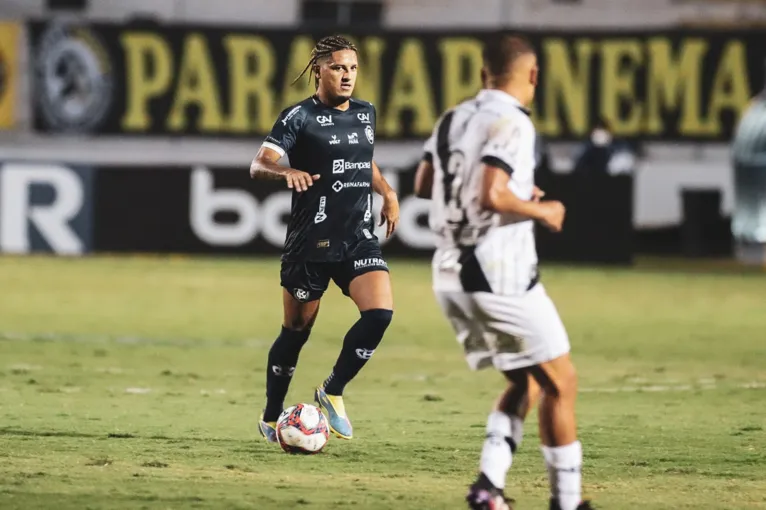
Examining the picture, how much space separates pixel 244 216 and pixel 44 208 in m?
2.85

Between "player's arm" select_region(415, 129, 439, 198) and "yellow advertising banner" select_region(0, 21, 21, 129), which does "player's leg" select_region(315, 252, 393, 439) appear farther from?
"yellow advertising banner" select_region(0, 21, 21, 129)

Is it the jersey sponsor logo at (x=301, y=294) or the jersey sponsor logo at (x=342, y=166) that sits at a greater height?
the jersey sponsor logo at (x=342, y=166)

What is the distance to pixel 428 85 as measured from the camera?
2938cm

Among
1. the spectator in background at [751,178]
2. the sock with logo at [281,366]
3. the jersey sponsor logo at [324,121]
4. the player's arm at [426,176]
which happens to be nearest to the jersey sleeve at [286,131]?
the jersey sponsor logo at [324,121]

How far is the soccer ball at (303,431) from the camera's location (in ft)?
28.5

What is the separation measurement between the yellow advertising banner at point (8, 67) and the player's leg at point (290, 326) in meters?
22.2

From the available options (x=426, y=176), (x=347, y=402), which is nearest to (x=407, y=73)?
(x=347, y=402)

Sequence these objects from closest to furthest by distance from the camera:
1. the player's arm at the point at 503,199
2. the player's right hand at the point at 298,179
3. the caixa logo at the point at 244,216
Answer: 1. the player's arm at the point at 503,199
2. the player's right hand at the point at 298,179
3. the caixa logo at the point at 244,216

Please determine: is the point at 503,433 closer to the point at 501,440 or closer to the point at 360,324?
the point at 501,440

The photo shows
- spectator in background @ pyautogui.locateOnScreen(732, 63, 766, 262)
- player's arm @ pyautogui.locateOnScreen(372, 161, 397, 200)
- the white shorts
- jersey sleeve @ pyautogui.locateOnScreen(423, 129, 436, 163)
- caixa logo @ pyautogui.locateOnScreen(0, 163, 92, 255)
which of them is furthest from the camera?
spectator in background @ pyautogui.locateOnScreen(732, 63, 766, 262)

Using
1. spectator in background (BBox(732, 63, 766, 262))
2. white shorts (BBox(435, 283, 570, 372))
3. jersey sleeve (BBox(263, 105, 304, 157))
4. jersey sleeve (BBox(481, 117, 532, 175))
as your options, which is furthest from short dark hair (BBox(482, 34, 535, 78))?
spectator in background (BBox(732, 63, 766, 262))

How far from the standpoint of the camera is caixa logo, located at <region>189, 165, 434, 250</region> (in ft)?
80.6

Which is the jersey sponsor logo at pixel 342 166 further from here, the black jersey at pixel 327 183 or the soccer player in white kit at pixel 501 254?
the soccer player in white kit at pixel 501 254

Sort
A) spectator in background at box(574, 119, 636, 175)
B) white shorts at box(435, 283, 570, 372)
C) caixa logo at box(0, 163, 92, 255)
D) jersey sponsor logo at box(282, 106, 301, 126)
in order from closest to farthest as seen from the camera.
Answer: white shorts at box(435, 283, 570, 372)
jersey sponsor logo at box(282, 106, 301, 126)
caixa logo at box(0, 163, 92, 255)
spectator in background at box(574, 119, 636, 175)
